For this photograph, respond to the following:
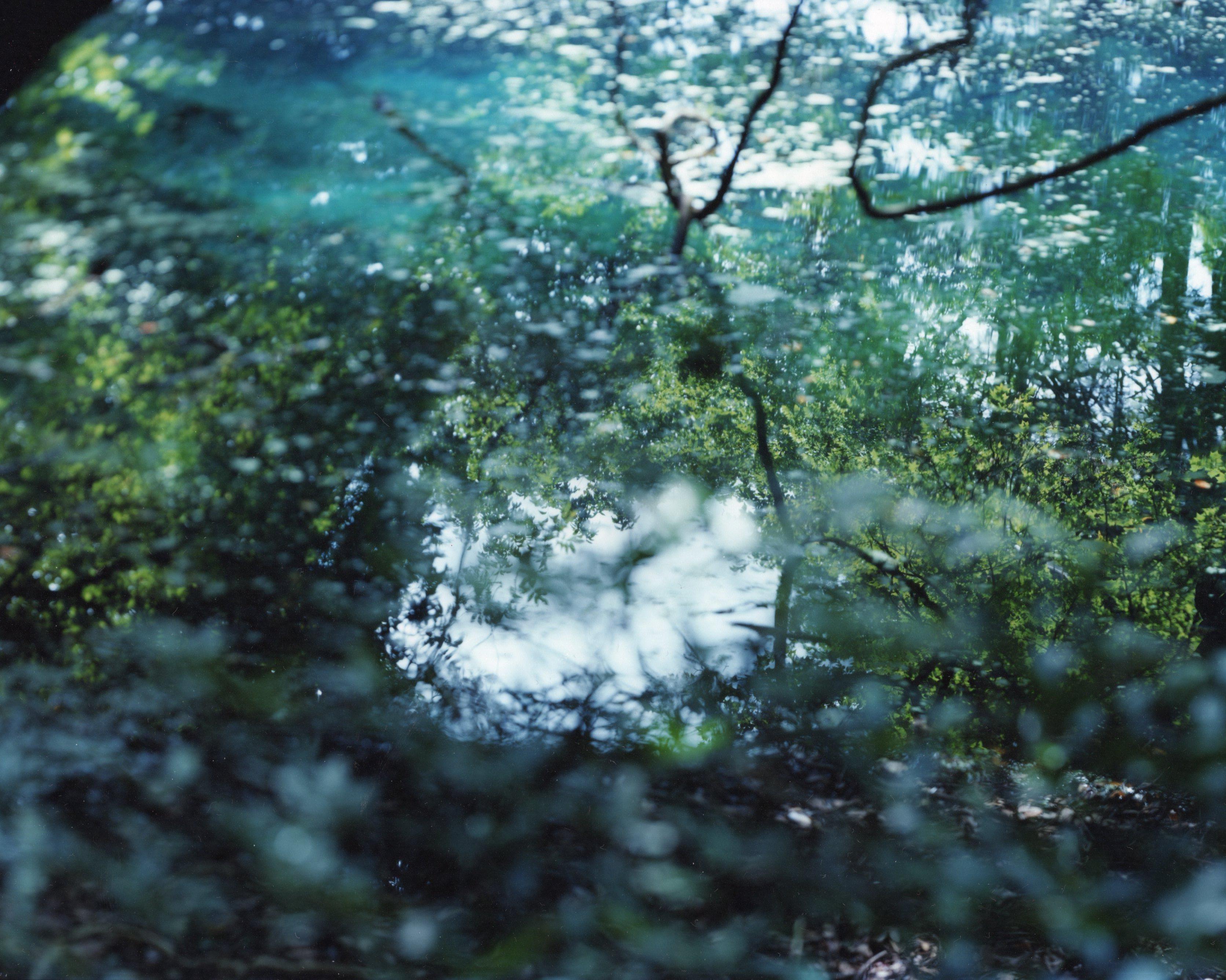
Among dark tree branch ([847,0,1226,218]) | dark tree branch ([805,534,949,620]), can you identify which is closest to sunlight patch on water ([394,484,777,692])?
dark tree branch ([805,534,949,620])

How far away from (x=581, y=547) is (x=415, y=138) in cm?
319

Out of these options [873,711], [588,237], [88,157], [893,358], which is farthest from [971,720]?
[88,157]

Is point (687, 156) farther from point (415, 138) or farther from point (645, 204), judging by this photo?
point (415, 138)

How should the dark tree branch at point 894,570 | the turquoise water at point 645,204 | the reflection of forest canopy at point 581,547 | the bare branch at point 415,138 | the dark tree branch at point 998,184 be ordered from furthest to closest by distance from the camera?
the bare branch at point 415,138, the turquoise water at point 645,204, the dark tree branch at point 998,184, the dark tree branch at point 894,570, the reflection of forest canopy at point 581,547

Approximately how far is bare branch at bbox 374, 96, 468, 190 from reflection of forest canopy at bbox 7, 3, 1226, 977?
47mm

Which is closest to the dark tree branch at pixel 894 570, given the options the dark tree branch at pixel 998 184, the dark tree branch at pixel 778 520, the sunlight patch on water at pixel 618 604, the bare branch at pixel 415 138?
the dark tree branch at pixel 778 520

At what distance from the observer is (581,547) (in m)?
2.65

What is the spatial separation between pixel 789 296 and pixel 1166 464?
1.72m

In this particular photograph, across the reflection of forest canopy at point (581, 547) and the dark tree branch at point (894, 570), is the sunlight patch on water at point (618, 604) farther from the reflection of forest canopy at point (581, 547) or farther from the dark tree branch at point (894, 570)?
the dark tree branch at point (894, 570)

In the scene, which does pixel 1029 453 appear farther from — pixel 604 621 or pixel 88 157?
pixel 88 157

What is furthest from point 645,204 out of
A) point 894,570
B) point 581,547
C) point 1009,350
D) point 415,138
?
point 894,570

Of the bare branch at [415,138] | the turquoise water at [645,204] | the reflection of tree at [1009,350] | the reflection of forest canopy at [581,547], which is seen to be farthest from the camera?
the bare branch at [415,138]

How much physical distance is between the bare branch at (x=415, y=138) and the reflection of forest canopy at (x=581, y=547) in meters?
0.05

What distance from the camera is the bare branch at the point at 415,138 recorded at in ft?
15.1
